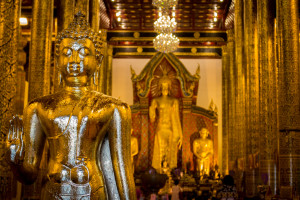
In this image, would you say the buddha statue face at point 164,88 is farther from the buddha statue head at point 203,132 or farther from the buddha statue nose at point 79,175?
the buddha statue nose at point 79,175

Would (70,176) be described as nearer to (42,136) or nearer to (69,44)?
(42,136)

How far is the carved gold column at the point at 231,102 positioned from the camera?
1998 cm

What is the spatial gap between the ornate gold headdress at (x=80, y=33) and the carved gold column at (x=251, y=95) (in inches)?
487

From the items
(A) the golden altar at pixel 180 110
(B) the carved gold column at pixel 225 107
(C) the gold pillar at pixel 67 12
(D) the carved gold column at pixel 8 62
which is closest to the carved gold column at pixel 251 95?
(B) the carved gold column at pixel 225 107

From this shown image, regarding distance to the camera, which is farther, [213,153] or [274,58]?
[213,153]

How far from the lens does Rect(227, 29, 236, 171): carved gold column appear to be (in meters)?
20.0

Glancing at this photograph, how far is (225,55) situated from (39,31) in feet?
42.7

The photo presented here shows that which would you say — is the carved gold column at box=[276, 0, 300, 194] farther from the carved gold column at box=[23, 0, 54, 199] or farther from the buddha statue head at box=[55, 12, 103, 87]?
the buddha statue head at box=[55, 12, 103, 87]

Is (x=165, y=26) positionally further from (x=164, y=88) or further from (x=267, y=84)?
(x=164, y=88)

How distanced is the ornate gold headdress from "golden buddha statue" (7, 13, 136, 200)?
0.12ft

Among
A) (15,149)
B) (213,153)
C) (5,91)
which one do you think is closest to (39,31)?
(5,91)

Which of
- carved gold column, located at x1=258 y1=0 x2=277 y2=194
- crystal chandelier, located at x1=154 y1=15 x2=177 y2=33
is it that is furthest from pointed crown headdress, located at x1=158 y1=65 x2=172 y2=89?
carved gold column, located at x1=258 y1=0 x2=277 y2=194

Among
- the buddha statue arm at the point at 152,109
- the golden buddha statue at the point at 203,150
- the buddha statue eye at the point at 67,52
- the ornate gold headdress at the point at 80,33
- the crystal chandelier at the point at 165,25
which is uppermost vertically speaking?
the crystal chandelier at the point at 165,25

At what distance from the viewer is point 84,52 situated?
3.16 m
